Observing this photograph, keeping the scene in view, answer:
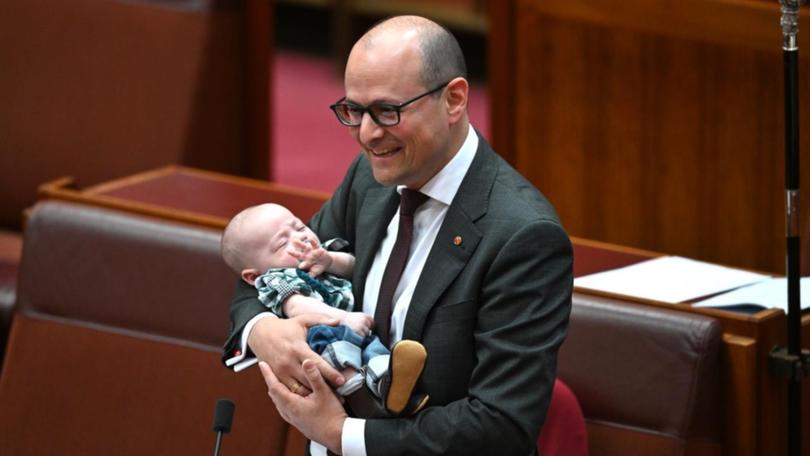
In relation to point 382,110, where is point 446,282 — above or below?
below

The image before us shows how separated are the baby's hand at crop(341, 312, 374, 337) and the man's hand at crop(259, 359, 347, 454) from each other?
95 millimetres

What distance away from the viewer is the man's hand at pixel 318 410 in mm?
2107

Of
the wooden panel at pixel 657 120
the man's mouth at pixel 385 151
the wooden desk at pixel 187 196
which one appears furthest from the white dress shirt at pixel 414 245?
the wooden panel at pixel 657 120

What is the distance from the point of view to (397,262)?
2188 millimetres

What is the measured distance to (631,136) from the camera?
3.92m

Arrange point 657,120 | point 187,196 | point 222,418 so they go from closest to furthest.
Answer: point 222,418 → point 187,196 → point 657,120

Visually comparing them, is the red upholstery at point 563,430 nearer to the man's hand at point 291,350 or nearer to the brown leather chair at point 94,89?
the man's hand at point 291,350

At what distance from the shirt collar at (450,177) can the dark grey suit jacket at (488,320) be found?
1cm

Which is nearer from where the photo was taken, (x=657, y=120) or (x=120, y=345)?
(x=120, y=345)

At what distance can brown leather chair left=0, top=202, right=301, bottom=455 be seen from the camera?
309 cm

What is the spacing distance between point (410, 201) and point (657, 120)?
1822 mm

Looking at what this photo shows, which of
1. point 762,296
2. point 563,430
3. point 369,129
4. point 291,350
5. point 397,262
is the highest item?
point 369,129

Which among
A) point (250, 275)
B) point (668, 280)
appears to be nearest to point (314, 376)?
point (250, 275)

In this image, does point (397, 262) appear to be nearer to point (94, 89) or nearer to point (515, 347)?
point (515, 347)
